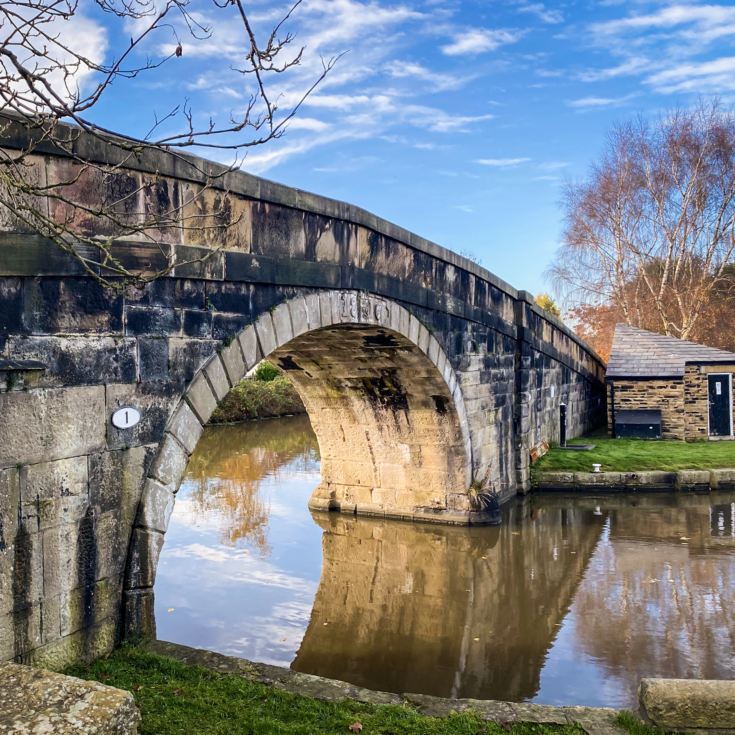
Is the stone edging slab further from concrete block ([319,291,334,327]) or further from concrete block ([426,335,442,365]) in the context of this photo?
concrete block ([319,291,334,327])

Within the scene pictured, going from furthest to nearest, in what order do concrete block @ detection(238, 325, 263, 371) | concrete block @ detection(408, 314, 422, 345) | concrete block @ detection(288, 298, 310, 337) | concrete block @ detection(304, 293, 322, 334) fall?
concrete block @ detection(408, 314, 422, 345) → concrete block @ detection(304, 293, 322, 334) → concrete block @ detection(288, 298, 310, 337) → concrete block @ detection(238, 325, 263, 371)

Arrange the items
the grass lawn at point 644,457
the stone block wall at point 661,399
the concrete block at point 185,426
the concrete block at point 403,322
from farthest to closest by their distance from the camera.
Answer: the stone block wall at point 661,399, the grass lawn at point 644,457, the concrete block at point 403,322, the concrete block at point 185,426

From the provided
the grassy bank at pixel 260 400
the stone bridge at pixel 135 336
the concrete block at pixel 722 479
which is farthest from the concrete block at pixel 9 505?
the grassy bank at pixel 260 400

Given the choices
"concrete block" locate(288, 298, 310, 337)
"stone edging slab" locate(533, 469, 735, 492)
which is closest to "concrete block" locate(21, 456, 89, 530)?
"concrete block" locate(288, 298, 310, 337)

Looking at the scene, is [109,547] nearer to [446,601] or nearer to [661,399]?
[446,601]

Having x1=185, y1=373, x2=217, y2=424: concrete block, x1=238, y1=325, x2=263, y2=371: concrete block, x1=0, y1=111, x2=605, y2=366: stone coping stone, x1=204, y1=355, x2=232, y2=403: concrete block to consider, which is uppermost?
x1=0, y1=111, x2=605, y2=366: stone coping stone

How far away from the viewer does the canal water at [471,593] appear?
6.22 meters

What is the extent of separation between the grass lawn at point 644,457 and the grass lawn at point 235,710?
9221mm

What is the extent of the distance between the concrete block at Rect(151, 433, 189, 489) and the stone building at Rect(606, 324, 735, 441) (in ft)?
43.1

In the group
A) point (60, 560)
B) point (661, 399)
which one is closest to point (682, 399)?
point (661, 399)

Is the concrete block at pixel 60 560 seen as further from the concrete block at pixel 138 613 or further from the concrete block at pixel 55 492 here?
the concrete block at pixel 138 613

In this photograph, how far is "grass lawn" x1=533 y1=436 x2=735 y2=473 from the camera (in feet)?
43.2

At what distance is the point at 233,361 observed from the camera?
564 centimetres

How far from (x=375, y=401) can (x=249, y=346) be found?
16.9 ft
